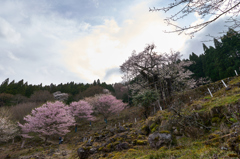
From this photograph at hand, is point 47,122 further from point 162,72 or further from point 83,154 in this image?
point 162,72

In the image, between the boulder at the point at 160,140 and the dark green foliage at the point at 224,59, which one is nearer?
the boulder at the point at 160,140

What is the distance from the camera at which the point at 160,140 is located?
4352 mm

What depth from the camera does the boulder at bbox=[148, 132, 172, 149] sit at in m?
4.22

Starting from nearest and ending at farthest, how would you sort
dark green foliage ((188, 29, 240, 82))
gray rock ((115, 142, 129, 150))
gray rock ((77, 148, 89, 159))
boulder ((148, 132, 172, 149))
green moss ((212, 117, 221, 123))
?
1. boulder ((148, 132, 172, 149))
2. green moss ((212, 117, 221, 123))
3. gray rock ((115, 142, 129, 150))
4. gray rock ((77, 148, 89, 159))
5. dark green foliage ((188, 29, 240, 82))

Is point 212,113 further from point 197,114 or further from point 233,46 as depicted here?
point 233,46

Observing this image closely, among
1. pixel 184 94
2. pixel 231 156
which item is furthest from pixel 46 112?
pixel 231 156

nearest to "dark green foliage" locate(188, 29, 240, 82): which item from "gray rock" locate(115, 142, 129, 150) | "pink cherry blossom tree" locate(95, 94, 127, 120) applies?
"pink cherry blossom tree" locate(95, 94, 127, 120)

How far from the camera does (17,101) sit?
103 ft

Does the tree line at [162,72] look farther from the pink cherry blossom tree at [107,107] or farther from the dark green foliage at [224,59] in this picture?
the pink cherry blossom tree at [107,107]

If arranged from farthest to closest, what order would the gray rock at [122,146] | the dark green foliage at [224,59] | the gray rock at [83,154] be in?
the dark green foliage at [224,59]
the gray rock at [83,154]
the gray rock at [122,146]

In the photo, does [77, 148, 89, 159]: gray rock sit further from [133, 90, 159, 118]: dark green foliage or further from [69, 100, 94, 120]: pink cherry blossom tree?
[69, 100, 94, 120]: pink cherry blossom tree

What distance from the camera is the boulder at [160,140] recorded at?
13.8 feet

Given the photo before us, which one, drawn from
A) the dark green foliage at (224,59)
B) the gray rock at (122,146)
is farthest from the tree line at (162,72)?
the gray rock at (122,146)

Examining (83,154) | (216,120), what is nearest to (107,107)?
(83,154)
